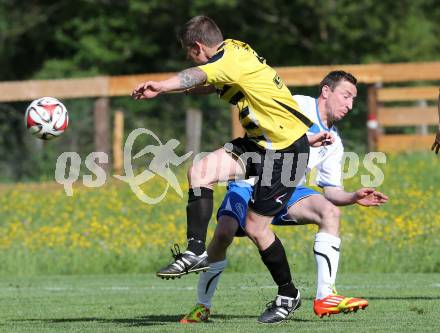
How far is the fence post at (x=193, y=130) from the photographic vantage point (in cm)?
1836

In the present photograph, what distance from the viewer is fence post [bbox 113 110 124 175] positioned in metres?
17.8

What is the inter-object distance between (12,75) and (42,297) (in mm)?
21456

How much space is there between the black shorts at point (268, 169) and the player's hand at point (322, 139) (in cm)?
20

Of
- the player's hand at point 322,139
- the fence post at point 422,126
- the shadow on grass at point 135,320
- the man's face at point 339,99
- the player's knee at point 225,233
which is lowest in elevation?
the shadow on grass at point 135,320

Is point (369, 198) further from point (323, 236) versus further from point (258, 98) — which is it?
point (258, 98)

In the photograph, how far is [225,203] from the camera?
824cm

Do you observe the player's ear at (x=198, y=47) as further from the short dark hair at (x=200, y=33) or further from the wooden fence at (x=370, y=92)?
the wooden fence at (x=370, y=92)

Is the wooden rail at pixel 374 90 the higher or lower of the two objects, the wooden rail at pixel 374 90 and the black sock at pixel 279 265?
the higher

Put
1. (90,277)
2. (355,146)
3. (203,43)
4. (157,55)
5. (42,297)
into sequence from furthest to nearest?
(157,55) → (355,146) → (90,277) → (42,297) → (203,43)

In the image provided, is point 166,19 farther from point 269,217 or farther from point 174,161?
point 269,217

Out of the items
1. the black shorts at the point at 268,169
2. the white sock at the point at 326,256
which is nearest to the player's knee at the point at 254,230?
the black shorts at the point at 268,169

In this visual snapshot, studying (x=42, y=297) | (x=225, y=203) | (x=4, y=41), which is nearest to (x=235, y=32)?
(x=4, y=41)

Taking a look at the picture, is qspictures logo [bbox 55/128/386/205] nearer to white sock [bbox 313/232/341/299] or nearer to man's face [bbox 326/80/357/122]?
man's face [bbox 326/80/357/122]

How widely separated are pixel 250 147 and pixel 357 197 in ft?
2.94
